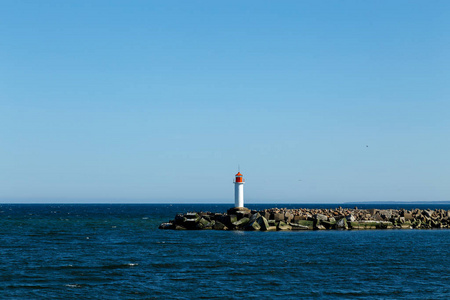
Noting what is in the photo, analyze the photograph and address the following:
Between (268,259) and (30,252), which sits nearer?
(268,259)

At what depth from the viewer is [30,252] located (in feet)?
126

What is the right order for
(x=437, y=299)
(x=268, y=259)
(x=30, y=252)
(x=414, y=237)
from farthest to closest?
(x=414, y=237)
(x=30, y=252)
(x=268, y=259)
(x=437, y=299)

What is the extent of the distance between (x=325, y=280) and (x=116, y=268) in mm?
12591

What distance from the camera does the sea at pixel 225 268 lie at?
23766 millimetres

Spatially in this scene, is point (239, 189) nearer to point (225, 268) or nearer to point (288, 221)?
point (288, 221)

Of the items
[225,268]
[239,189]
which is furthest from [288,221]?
[225,268]

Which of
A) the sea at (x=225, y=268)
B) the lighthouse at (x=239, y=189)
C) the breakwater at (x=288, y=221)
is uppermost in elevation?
the lighthouse at (x=239, y=189)

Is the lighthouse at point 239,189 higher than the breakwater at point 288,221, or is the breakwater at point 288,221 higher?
the lighthouse at point 239,189

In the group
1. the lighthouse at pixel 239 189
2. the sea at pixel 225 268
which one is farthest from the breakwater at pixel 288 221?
the sea at pixel 225 268

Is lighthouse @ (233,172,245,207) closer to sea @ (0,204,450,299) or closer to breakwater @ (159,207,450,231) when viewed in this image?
breakwater @ (159,207,450,231)

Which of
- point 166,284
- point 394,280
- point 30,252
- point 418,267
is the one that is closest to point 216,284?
point 166,284

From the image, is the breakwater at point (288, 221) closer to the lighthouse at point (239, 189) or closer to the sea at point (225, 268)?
the lighthouse at point (239, 189)

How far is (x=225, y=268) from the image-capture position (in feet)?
99.6

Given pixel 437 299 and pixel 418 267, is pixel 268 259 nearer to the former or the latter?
pixel 418 267
